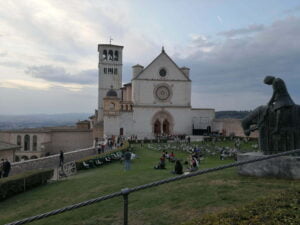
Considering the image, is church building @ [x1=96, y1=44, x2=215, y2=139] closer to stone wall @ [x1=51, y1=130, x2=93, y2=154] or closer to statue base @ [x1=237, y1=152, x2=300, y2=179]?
stone wall @ [x1=51, y1=130, x2=93, y2=154]

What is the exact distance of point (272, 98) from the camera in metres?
9.72

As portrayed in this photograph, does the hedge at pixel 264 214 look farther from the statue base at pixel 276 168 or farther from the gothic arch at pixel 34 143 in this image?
the gothic arch at pixel 34 143

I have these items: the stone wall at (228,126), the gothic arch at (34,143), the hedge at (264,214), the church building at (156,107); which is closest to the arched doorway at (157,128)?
the church building at (156,107)

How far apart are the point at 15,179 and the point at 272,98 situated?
12.7 m

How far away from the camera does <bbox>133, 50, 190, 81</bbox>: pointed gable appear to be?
50.2 meters

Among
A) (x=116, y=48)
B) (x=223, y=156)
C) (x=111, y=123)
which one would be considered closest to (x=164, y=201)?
(x=223, y=156)

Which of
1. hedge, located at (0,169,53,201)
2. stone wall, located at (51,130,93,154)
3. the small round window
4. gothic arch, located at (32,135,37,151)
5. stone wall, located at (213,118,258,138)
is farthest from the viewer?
the small round window

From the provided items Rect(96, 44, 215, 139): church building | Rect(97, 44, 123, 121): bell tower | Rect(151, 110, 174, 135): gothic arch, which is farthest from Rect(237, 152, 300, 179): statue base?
Rect(97, 44, 123, 121): bell tower

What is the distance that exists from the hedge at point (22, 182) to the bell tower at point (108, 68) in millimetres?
46176

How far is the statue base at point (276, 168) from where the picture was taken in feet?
27.8

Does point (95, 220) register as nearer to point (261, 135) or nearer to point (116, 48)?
point (261, 135)

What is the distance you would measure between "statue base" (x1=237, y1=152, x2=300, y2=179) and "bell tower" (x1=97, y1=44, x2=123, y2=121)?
181 feet

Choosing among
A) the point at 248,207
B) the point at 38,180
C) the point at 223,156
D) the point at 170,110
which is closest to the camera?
the point at 248,207

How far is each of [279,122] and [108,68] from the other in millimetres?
57328
